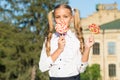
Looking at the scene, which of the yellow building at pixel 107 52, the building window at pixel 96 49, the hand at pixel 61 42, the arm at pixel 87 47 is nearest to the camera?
the hand at pixel 61 42

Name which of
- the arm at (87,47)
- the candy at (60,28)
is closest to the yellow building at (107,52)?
the arm at (87,47)

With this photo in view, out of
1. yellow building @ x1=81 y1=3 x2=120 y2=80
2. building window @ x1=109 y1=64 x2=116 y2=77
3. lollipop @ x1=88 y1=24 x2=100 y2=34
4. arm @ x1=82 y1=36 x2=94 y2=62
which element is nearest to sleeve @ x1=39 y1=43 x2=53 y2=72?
arm @ x1=82 y1=36 x2=94 y2=62

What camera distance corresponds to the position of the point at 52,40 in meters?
4.36

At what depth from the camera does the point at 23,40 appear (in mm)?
37438

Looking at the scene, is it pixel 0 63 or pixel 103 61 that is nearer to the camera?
pixel 0 63

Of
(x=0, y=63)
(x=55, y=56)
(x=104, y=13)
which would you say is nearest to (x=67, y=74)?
(x=55, y=56)

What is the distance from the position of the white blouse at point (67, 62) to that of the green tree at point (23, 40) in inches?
1252

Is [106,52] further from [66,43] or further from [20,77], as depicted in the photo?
[66,43]

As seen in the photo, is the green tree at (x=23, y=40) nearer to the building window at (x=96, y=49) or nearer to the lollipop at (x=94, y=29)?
the building window at (x=96, y=49)

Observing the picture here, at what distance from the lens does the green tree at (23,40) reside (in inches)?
1449

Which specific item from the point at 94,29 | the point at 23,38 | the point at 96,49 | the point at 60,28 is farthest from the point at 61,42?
the point at 96,49

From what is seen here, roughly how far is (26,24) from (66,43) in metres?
34.8

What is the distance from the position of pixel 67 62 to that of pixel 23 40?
33.3m

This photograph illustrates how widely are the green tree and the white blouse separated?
31.8 m
